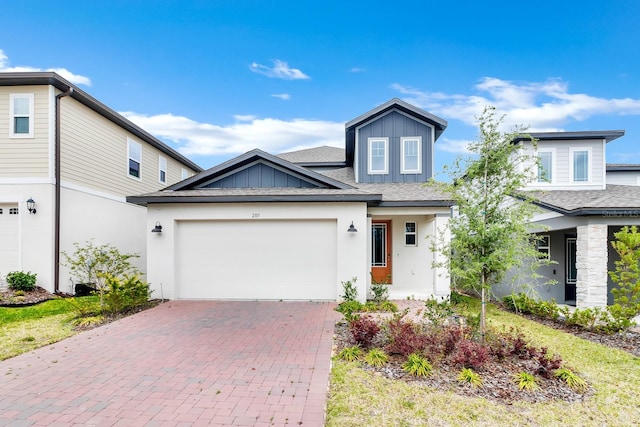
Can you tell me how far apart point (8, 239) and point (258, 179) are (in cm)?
765

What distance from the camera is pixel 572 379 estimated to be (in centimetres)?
454

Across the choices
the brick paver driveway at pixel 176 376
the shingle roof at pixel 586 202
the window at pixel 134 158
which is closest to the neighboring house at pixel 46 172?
the window at pixel 134 158

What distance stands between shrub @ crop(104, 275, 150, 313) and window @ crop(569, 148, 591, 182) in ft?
49.4

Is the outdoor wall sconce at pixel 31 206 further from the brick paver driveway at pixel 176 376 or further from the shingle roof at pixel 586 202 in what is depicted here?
the shingle roof at pixel 586 202

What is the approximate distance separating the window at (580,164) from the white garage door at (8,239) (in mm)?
18846

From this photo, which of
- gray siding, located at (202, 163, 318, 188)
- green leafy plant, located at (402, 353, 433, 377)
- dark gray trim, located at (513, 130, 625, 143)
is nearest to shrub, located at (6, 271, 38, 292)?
gray siding, located at (202, 163, 318, 188)

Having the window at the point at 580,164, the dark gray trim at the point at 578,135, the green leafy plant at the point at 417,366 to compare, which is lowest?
the green leafy plant at the point at 417,366

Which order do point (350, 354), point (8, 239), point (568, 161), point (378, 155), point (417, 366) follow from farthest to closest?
point (378, 155)
point (568, 161)
point (8, 239)
point (350, 354)
point (417, 366)

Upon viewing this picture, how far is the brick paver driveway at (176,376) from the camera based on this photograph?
12.0 ft

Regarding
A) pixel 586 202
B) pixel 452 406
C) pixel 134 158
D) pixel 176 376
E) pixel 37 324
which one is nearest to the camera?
pixel 452 406

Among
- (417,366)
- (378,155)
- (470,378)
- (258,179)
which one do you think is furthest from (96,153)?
(470,378)

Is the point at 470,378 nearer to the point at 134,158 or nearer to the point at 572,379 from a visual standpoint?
the point at 572,379

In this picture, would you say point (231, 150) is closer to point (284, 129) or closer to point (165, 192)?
point (284, 129)

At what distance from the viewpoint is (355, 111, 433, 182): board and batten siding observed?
511 inches
